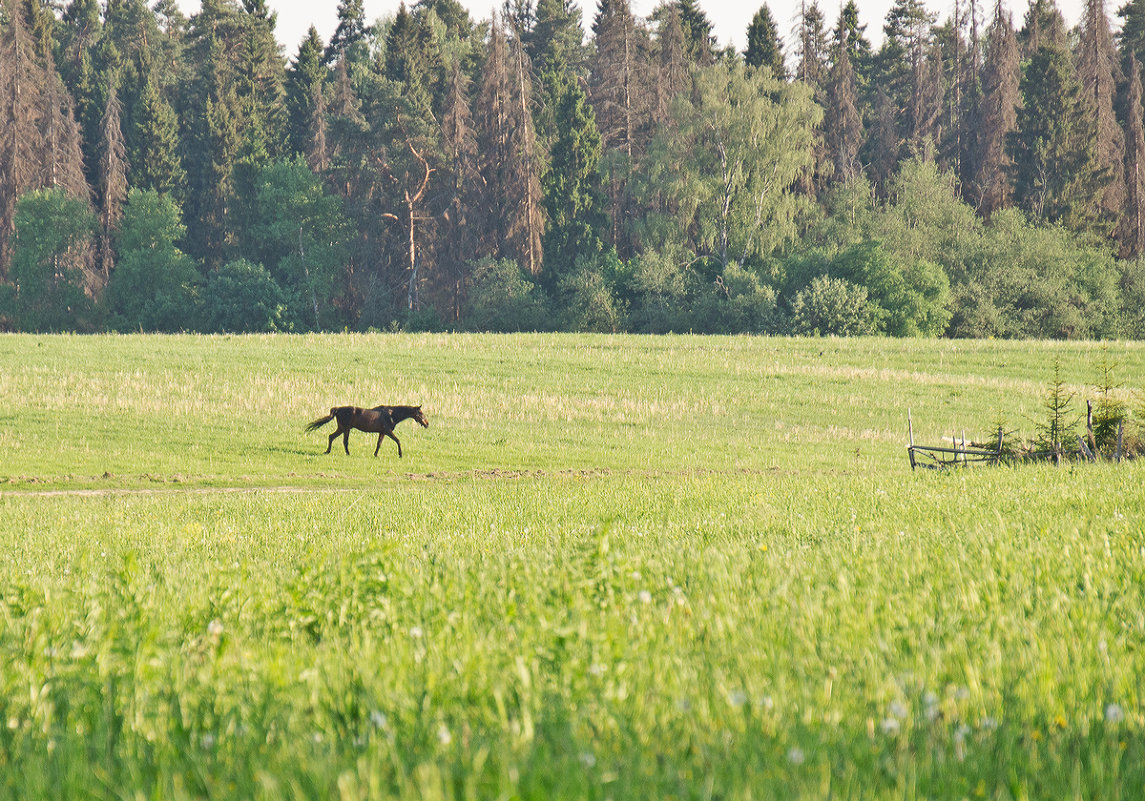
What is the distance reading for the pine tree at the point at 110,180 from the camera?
295 feet

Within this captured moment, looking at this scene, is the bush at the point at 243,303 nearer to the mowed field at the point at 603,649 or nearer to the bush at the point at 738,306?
the bush at the point at 738,306

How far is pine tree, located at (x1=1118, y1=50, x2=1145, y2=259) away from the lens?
87.1 metres

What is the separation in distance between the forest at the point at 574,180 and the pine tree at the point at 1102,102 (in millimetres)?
265

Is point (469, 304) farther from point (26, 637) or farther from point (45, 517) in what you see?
point (26, 637)

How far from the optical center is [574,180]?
8894 centimetres

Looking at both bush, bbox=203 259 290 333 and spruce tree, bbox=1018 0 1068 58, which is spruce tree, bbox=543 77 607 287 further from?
spruce tree, bbox=1018 0 1068 58

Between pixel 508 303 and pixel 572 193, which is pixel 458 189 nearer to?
pixel 572 193

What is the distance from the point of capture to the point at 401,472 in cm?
2622

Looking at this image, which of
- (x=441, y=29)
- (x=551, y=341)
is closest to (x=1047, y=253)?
(x=551, y=341)

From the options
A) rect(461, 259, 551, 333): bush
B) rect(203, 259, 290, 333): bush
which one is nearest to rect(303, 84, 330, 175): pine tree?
rect(203, 259, 290, 333): bush

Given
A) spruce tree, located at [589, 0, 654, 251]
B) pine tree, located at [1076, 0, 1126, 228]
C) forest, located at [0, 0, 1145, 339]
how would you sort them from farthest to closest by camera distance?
spruce tree, located at [589, 0, 654, 251] → pine tree, located at [1076, 0, 1126, 228] → forest, located at [0, 0, 1145, 339]

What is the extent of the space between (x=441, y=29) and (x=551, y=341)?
54.2m

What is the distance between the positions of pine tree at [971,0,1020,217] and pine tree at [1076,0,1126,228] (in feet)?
20.2

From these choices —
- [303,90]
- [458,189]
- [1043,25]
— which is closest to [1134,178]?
[1043,25]
